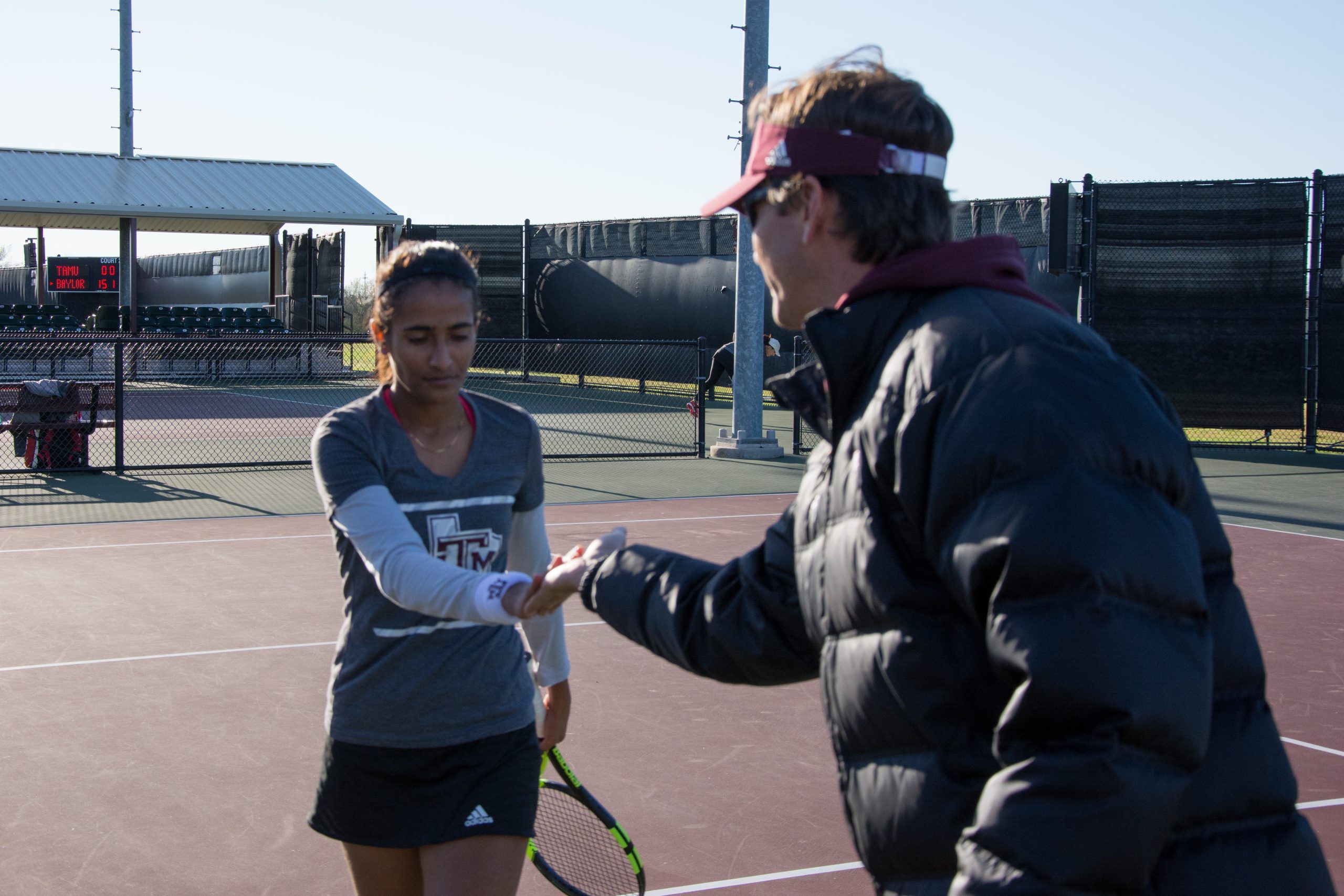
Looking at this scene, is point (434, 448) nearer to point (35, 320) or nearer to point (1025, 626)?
point (1025, 626)

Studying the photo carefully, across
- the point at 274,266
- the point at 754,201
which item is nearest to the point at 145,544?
the point at 754,201

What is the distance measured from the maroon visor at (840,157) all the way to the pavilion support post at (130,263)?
30381mm

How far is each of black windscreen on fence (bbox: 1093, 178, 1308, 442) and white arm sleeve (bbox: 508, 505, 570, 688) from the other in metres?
15.5

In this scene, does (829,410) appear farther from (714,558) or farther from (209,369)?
(209,369)

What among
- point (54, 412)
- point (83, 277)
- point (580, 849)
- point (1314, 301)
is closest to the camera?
point (580, 849)

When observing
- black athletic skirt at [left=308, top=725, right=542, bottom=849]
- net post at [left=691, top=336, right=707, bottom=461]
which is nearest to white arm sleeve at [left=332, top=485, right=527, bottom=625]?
black athletic skirt at [left=308, top=725, right=542, bottom=849]

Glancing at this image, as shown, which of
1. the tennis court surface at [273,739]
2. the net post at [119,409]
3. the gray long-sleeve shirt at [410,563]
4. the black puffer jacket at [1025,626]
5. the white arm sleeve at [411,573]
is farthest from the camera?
the net post at [119,409]

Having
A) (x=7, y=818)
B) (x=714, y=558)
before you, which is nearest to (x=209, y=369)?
(x=714, y=558)

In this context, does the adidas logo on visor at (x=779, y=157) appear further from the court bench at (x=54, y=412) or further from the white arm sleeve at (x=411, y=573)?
the court bench at (x=54, y=412)

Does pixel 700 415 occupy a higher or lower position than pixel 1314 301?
lower

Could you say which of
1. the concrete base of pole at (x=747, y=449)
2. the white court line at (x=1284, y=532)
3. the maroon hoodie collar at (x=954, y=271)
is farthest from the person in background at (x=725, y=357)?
the maroon hoodie collar at (x=954, y=271)

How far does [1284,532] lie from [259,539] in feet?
27.6

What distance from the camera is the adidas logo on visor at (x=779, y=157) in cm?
176

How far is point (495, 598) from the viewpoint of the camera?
2.42m
